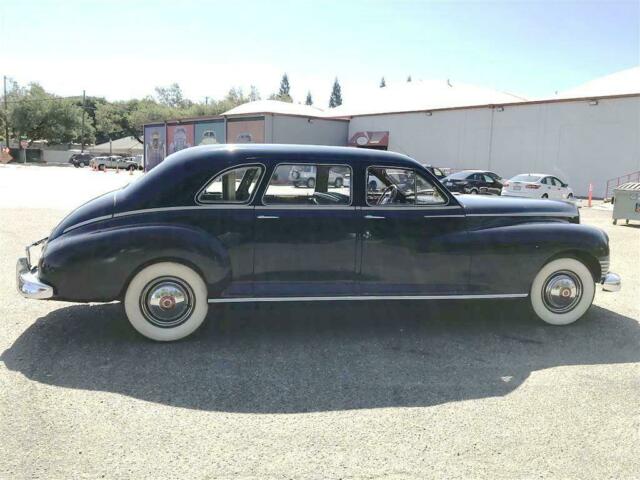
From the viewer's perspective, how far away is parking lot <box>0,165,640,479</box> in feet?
9.67

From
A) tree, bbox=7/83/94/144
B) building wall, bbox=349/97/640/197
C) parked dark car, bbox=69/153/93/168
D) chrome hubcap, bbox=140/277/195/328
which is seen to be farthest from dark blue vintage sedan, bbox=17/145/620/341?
tree, bbox=7/83/94/144

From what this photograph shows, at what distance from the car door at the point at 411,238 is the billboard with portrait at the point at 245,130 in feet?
111

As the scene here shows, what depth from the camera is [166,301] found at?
4.56 metres

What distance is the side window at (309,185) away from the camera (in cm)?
481

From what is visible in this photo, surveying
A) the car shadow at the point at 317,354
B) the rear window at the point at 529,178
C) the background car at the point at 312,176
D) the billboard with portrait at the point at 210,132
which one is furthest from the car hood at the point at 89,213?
the billboard with portrait at the point at 210,132

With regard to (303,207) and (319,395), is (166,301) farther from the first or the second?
(319,395)

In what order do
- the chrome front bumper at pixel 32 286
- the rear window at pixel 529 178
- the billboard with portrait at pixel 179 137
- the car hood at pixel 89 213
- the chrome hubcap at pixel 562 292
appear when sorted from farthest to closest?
the billboard with portrait at pixel 179 137, the rear window at pixel 529 178, the chrome hubcap at pixel 562 292, the car hood at pixel 89 213, the chrome front bumper at pixel 32 286

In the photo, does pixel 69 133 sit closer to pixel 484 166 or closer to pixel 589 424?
pixel 484 166

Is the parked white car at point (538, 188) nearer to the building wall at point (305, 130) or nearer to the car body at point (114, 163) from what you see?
the building wall at point (305, 130)

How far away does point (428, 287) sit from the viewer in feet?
16.4

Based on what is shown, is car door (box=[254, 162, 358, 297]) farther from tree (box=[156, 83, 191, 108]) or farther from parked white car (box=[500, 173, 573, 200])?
tree (box=[156, 83, 191, 108])

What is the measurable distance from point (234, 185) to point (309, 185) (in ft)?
2.28

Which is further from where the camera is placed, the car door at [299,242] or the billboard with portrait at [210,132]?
the billboard with portrait at [210,132]

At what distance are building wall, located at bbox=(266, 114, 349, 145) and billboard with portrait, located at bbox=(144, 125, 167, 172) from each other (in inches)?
607
